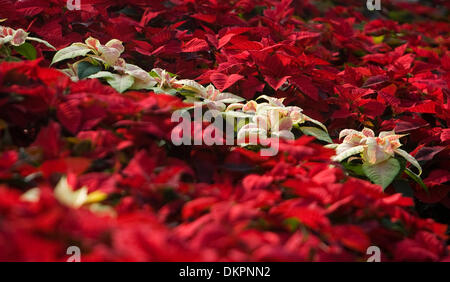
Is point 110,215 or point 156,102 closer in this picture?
point 110,215

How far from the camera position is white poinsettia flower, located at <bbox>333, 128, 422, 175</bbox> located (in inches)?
51.2

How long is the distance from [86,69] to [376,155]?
865 millimetres

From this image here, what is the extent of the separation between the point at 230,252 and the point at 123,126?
0.46 m

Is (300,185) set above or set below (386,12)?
below

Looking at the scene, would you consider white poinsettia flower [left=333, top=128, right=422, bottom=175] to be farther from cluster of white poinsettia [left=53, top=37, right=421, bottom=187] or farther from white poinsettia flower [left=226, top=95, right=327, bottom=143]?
white poinsettia flower [left=226, top=95, right=327, bottom=143]

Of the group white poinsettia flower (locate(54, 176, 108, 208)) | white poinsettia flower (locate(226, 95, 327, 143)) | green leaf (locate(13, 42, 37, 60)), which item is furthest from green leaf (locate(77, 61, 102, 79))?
white poinsettia flower (locate(54, 176, 108, 208))

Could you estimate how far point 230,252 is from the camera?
0.80 meters

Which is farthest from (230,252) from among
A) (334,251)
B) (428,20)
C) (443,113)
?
(428,20)

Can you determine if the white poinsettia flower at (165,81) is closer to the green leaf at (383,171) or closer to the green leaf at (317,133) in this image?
the green leaf at (317,133)

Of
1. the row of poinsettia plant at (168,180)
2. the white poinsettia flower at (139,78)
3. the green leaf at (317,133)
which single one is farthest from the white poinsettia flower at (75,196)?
the green leaf at (317,133)

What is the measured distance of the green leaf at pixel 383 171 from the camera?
48.6 inches

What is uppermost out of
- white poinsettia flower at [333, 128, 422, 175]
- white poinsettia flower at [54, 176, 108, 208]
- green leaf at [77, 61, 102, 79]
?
green leaf at [77, 61, 102, 79]

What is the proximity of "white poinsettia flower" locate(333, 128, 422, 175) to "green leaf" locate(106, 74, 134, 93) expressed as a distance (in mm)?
596

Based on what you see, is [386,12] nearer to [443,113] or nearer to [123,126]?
[443,113]
